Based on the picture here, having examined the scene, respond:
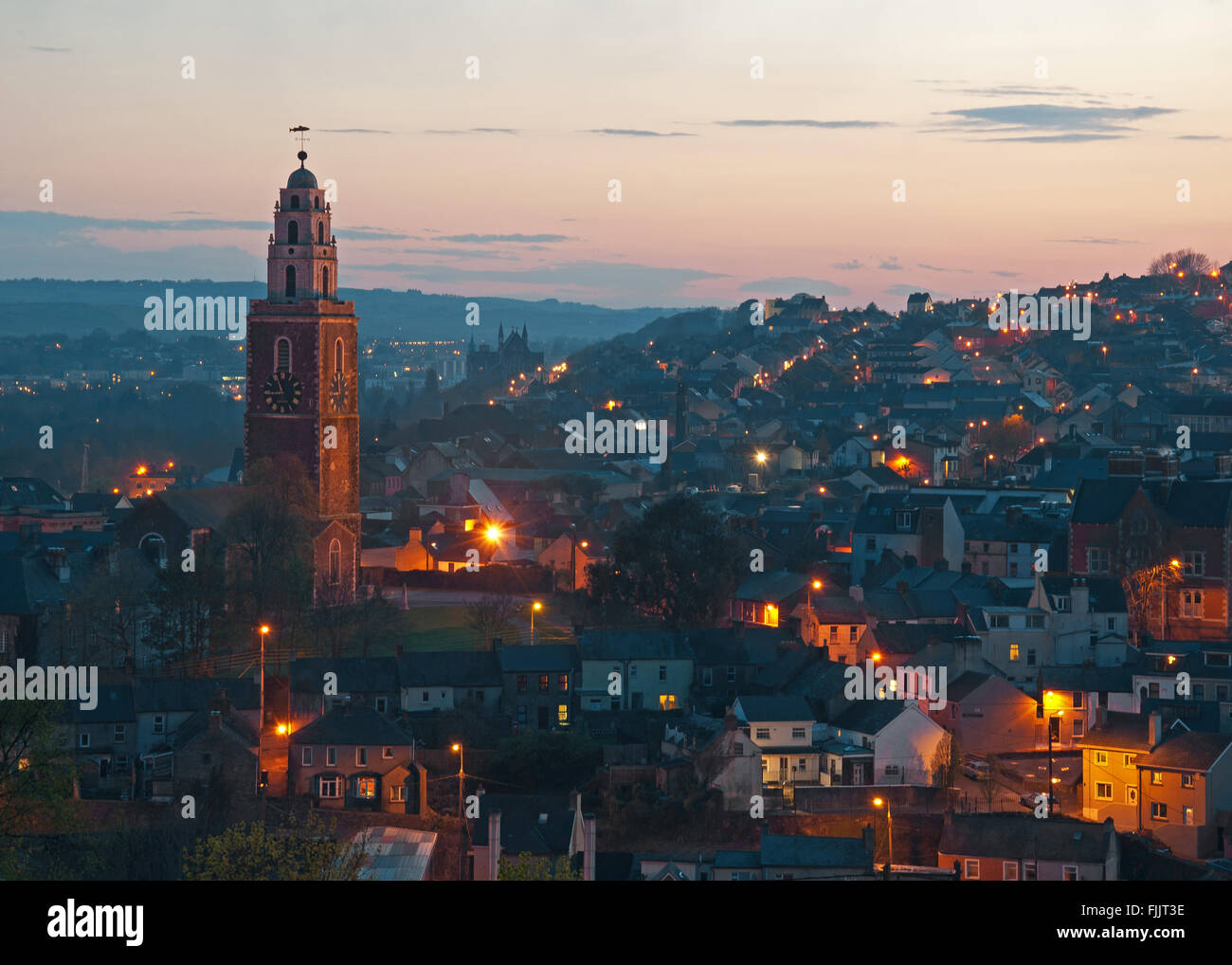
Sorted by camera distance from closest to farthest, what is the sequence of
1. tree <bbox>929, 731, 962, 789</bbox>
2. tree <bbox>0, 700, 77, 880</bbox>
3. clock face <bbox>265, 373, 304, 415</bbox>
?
tree <bbox>0, 700, 77, 880</bbox>, tree <bbox>929, 731, 962, 789</bbox>, clock face <bbox>265, 373, 304, 415</bbox>

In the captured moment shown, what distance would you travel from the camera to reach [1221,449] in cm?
7844

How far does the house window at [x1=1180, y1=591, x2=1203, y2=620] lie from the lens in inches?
1980

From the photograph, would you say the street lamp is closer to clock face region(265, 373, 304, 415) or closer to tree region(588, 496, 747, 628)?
tree region(588, 496, 747, 628)

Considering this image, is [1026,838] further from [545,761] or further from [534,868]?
[534,868]

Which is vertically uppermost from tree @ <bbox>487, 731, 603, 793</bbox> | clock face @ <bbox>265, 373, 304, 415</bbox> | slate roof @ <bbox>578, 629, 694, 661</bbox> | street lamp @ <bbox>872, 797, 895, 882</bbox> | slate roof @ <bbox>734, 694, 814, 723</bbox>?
clock face @ <bbox>265, 373, 304, 415</bbox>

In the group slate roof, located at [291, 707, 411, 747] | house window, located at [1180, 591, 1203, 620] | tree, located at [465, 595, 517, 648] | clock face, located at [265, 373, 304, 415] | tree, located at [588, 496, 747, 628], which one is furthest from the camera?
clock face, located at [265, 373, 304, 415]

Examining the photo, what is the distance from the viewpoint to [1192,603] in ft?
165

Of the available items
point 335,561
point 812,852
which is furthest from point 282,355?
point 812,852

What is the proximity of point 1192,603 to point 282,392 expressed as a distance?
27248mm

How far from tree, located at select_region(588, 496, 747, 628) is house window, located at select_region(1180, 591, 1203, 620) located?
40.2 feet

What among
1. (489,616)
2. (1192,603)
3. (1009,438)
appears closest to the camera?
(489,616)

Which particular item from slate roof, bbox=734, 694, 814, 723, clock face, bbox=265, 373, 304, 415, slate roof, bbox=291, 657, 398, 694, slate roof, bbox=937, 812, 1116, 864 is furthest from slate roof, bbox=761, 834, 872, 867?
clock face, bbox=265, 373, 304, 415

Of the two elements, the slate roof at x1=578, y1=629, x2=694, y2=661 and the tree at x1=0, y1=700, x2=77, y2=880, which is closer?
the tree at x1=0, y1=700, x2=77, y2=880
